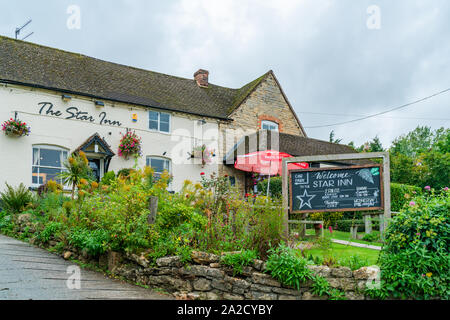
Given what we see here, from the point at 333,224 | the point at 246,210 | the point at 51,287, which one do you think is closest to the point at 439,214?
the point at 246,210

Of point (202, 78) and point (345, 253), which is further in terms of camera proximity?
point (202, 78)

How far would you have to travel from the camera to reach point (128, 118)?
16.2m

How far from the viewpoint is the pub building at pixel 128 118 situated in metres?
14.0

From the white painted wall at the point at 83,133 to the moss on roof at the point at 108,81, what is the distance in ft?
1.33

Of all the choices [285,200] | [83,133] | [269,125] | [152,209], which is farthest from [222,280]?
[269,125]

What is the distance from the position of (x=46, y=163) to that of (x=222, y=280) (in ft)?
35.1

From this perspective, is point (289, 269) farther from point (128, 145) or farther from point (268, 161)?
point (128, 145)

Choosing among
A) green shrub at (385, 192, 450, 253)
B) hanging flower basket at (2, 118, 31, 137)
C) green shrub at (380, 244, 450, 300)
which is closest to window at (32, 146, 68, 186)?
hanging flower basket at (2, 118, 31, 137)

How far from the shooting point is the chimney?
68.0ft

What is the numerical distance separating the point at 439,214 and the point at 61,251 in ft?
22.2

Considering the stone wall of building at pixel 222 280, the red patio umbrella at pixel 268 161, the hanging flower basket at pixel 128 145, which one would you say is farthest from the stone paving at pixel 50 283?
the hanging flower basket at pixel 128 145

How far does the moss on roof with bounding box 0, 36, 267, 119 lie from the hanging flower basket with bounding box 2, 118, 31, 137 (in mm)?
1436
